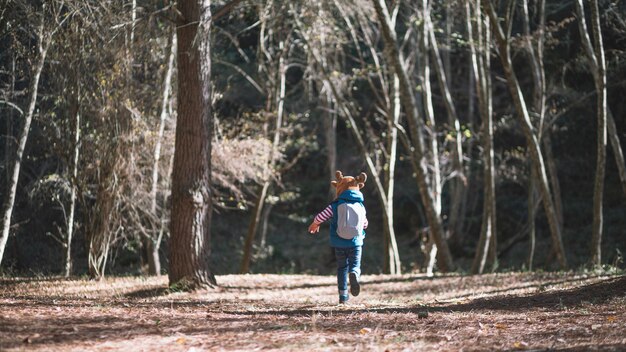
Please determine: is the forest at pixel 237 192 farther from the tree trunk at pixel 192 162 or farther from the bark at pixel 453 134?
the bark at pixel 453 134

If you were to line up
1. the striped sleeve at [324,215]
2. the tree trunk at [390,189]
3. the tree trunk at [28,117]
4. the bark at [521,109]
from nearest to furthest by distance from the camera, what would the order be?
the striped sleeve at [324,215] → the tree trunk at [28,117] → the bark at [521,109] → the tree trunk at [390,189]

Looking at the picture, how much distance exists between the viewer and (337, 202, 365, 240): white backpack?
28.8 feet

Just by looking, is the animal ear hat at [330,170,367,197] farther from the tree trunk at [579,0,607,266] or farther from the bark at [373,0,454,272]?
the tree trunk at [579,0,607,266]

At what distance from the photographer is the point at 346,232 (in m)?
8.78

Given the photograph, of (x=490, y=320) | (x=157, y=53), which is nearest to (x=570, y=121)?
(x=157, y=53)

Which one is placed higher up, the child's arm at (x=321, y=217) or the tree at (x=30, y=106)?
the tree at (x=30, y=106)

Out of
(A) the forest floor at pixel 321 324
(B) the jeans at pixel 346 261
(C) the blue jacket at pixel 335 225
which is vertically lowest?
(A) the forest floor at pixel 321 324

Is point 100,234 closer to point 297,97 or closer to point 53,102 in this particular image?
point 53,102

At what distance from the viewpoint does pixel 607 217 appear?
2439 cm

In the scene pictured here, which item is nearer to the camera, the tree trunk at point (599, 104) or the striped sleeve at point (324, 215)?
the striped sleeve at point (324, 215)

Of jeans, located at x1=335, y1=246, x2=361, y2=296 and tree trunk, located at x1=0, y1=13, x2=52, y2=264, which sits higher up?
tree trunk, located at x1=0, y1=13, x2=52, y2=264

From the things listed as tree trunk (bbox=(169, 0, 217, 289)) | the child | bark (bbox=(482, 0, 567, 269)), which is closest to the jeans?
the child

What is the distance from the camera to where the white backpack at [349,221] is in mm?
8789

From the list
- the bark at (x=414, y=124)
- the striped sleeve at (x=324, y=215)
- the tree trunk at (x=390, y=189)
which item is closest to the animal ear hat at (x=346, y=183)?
the striped sleeve at (x=324, y=215)
